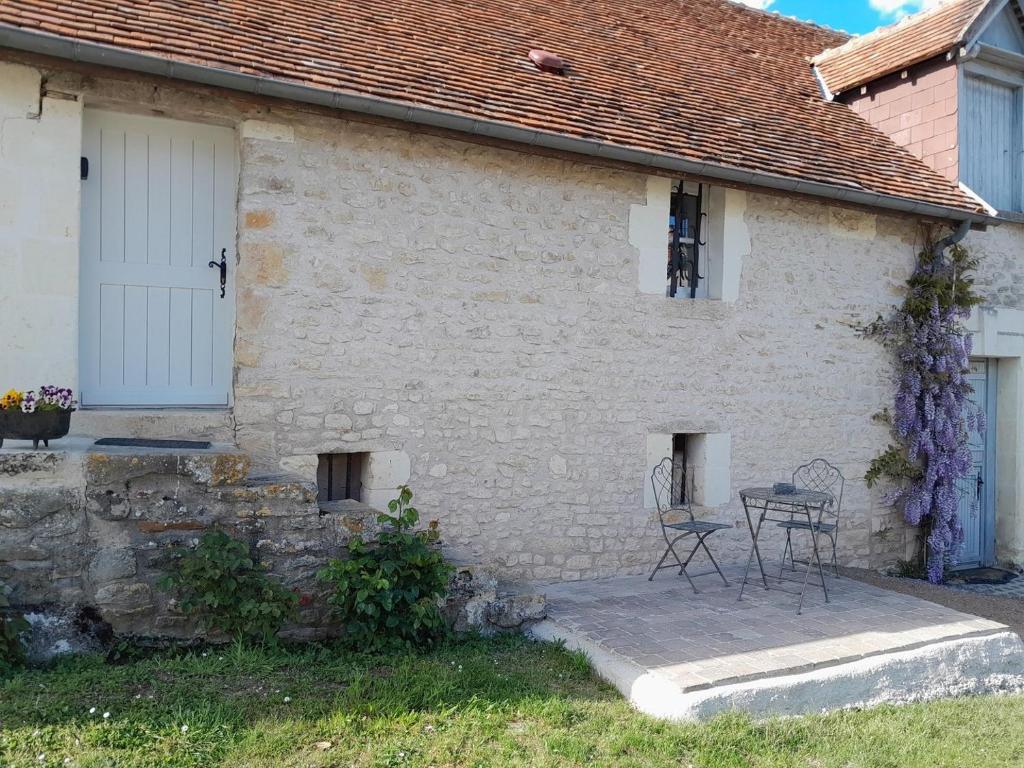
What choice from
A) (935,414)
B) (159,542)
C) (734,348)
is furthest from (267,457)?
(935,414)

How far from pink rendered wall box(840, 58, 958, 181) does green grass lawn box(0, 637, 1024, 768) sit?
5.54 meters

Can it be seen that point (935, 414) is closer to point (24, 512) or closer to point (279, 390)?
point (279, 390)

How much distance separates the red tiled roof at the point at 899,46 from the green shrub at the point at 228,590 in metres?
7.54

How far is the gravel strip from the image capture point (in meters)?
6.43

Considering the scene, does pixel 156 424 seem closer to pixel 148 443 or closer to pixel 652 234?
pixel 148 443

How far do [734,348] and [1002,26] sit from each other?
4.74 m

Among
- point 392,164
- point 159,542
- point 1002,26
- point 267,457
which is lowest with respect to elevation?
point 159,542

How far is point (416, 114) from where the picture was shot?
5.41 metres

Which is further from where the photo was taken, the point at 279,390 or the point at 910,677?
the point at 279,390

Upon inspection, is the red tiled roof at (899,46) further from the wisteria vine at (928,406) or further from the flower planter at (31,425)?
the flower planter at (31,425)

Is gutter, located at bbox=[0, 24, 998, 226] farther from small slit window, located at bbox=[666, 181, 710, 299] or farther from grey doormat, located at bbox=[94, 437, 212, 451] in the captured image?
grey doormat, located at bbox=[94, 437, 212, 451]

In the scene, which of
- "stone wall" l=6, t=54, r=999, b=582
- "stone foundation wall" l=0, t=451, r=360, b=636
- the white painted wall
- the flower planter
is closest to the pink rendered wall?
"stone wall" l=6, t=54, r=999, b=582

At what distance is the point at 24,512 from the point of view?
4215 millimetres

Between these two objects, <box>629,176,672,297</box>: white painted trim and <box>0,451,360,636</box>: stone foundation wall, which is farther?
<box>629,176,672,297</box>: white painted trim
